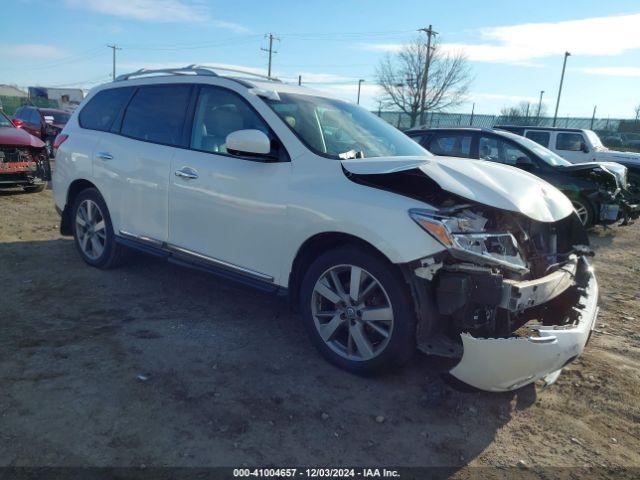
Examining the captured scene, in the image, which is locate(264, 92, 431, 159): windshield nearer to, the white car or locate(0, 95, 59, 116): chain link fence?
the white car

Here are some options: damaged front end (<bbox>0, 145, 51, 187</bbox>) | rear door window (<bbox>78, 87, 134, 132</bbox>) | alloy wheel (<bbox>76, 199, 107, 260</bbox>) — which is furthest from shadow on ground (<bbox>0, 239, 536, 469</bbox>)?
damaged front end (<bbox>0, 145, 51, 187</bbox>)

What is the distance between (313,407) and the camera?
3086 mm

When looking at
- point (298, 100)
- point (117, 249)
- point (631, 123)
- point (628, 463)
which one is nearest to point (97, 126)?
point (117, 249)

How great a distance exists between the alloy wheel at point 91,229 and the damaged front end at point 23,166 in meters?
4.85

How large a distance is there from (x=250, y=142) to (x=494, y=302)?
1918 mm

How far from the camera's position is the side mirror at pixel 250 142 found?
141 inches

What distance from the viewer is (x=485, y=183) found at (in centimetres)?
316

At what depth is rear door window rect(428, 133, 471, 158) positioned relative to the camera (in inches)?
359

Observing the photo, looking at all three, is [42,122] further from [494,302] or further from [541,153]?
[494,302]

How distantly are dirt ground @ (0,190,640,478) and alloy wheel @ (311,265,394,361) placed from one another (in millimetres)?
216

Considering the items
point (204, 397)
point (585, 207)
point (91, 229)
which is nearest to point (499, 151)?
point (585, 207)

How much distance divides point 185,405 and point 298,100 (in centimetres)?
247

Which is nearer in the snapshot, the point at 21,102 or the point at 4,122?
the point at 4,122

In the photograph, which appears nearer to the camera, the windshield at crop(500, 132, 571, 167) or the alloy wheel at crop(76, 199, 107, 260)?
the alloy wheel at crop(76, 199, 107, 260)
